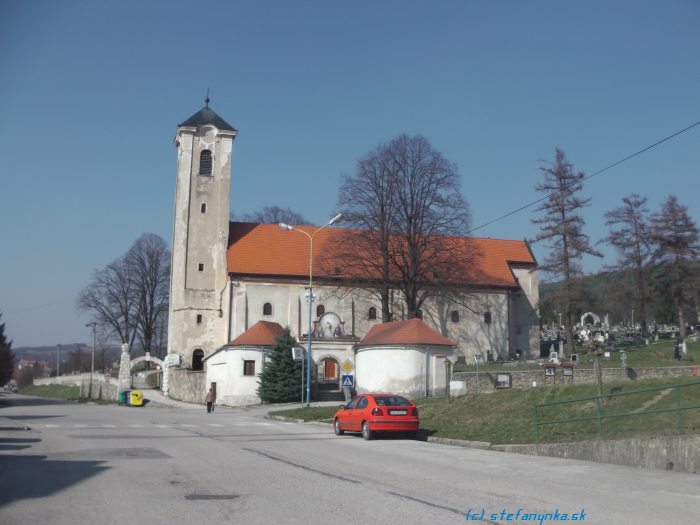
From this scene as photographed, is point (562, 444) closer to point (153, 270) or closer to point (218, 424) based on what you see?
point (218, 424)

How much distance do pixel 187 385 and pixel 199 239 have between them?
11.7 m

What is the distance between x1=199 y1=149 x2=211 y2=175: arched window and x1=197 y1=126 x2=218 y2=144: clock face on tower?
0.90 meters

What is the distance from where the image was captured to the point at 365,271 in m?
50.2

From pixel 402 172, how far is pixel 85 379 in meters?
48.6

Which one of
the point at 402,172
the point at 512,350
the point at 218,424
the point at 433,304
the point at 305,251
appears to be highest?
the point at 402,172

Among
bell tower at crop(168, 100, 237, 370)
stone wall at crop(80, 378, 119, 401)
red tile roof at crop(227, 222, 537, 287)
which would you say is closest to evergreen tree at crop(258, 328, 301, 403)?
red tile roof at crop(227, 222, 537, 287)

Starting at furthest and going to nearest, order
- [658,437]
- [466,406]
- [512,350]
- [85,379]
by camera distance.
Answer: [85,379]
[512,350]
[466,406]
[658,437]

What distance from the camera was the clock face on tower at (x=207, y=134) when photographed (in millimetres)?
55875

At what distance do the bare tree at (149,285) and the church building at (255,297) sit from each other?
1759 cm

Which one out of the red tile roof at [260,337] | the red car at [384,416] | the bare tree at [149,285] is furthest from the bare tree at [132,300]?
the red car at [384,416]

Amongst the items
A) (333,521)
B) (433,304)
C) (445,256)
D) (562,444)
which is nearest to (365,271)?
(445,256)

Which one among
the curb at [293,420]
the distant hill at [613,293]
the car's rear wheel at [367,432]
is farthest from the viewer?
the distant hill at [613,293]

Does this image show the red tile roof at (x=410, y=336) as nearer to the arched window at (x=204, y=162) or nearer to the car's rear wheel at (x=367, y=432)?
the car's rear wheel at (x=367, y=432)

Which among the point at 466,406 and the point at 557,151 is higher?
the point at 557,151
